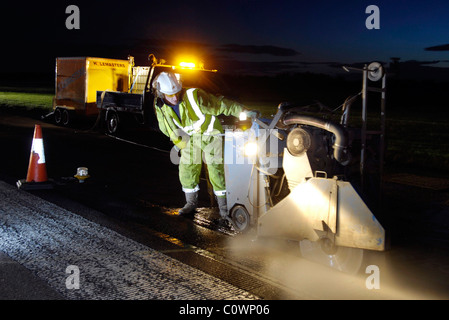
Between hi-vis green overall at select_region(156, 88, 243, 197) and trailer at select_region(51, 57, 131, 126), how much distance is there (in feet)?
44.6

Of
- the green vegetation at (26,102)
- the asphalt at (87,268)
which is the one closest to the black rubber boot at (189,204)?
the asphalt at (87,268)

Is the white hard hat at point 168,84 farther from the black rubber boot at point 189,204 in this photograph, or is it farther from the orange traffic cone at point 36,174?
the orange traffic cone at point 36,174

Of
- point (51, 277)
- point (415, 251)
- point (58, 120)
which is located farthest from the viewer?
point (58, 120)

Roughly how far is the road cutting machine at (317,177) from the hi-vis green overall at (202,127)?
0.49 m

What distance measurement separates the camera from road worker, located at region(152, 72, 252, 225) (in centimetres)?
589

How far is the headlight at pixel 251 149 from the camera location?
5.22m

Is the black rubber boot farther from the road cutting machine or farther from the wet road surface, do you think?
the road cutting machine

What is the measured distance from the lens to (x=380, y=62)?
4.55 metres

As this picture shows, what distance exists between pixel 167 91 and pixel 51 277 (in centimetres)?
254

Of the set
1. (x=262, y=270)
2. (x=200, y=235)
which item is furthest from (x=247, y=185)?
(x=262, y=270)

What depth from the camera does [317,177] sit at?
14.9 ft

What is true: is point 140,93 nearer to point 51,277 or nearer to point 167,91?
point 167,91

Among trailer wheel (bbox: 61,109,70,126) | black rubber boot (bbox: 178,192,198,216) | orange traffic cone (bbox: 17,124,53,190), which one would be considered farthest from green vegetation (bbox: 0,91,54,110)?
black rubber boot (bbox: 178,192,198,216)
